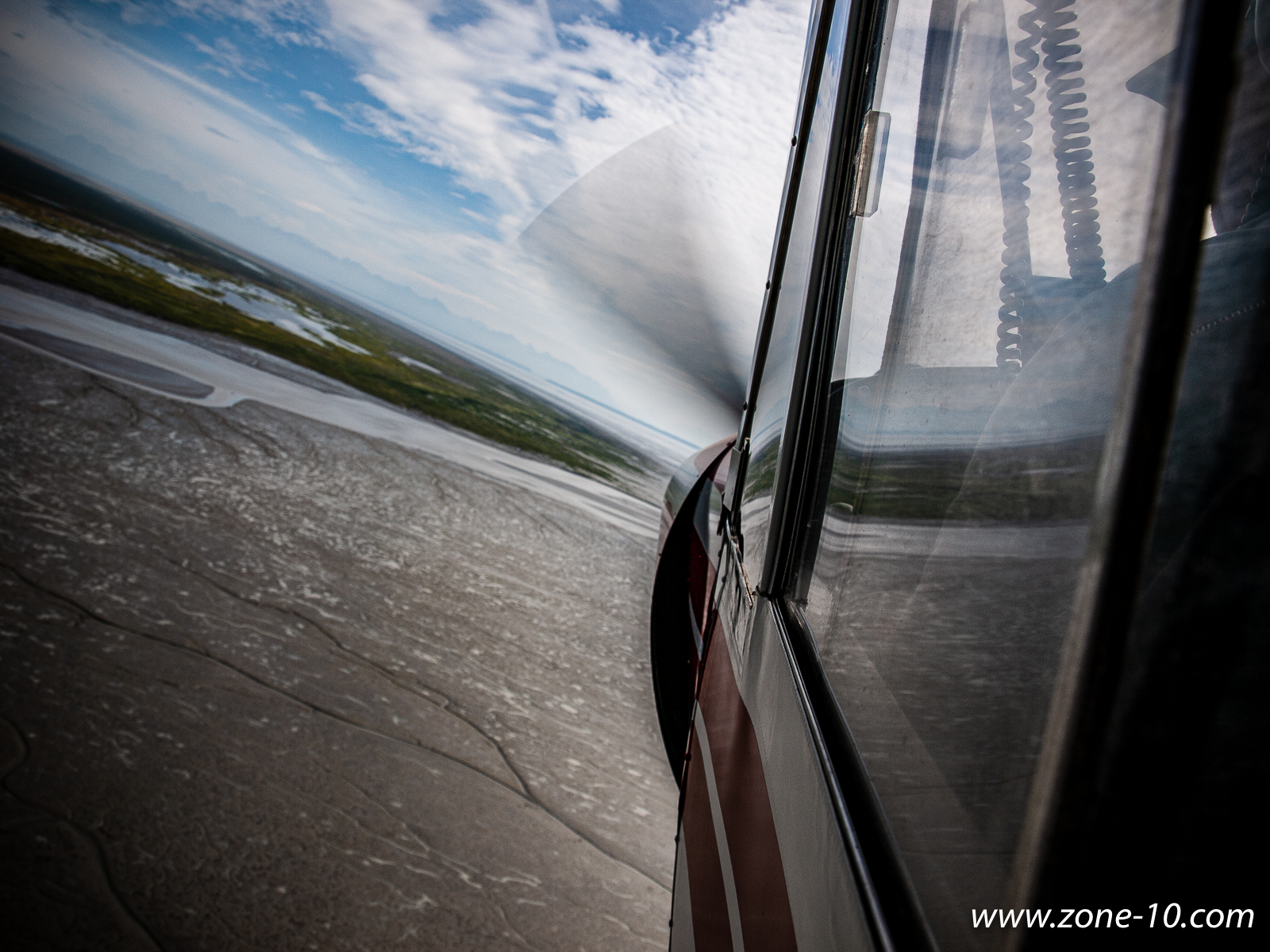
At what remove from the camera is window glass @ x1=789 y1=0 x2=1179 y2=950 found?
532 mm

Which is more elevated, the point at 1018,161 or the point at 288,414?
the point at 1018,161

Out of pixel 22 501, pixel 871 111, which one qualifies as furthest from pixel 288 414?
pixel 871 111

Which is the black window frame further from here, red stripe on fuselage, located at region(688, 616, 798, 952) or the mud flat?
the mud flat

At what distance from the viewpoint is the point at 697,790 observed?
4.50 ft

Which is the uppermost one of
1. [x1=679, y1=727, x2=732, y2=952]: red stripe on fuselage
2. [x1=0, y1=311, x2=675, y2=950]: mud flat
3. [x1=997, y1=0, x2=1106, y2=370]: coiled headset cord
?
[x1=997, y1=0, x2=1106, y2=370]: coiled headset cord

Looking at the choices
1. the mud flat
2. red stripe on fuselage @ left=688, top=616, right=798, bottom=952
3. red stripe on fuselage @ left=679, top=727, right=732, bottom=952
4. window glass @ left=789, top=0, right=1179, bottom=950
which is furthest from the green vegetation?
window glass @ left=789, top=0, right=1179, bottom=950

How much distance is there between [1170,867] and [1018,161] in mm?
650

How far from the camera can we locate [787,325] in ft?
4.83

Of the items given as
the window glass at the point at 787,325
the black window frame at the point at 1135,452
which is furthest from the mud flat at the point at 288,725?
the black window frame at the point at 1135,452

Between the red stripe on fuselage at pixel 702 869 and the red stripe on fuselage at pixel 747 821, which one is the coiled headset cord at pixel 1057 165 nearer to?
the red stripe on fuselage at pixel 747 821

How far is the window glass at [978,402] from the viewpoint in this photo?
532mm

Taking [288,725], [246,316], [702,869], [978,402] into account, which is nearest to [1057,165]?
[978,402]

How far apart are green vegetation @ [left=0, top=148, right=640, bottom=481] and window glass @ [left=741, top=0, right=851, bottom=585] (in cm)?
790

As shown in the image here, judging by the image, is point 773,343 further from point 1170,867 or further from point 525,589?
point 525,589
